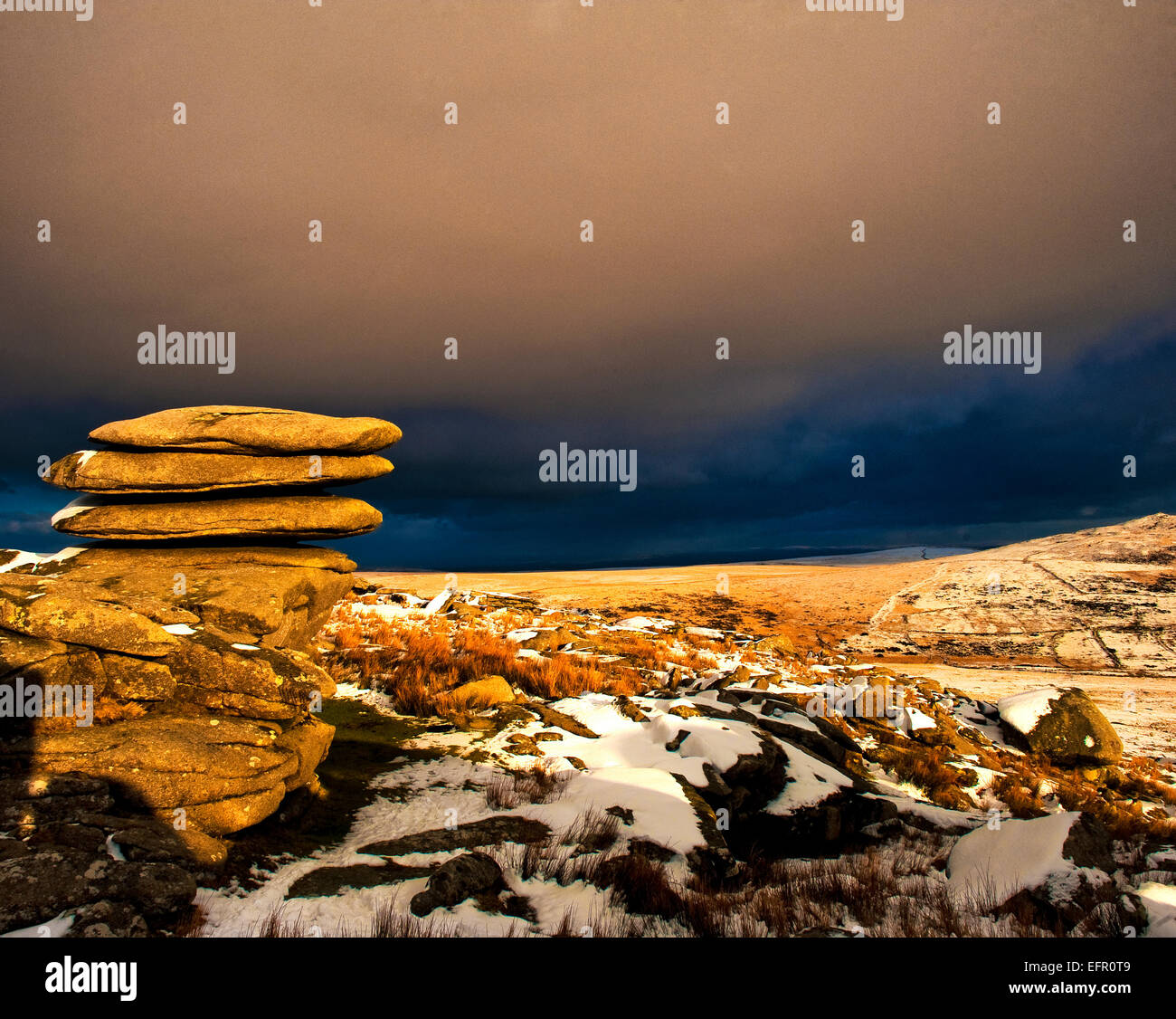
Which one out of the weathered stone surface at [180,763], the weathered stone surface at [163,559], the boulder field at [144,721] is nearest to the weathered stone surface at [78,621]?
the boulder field at [144,721]

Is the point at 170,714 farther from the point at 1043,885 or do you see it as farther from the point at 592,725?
the point at 1043,885

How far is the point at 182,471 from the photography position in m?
14.5

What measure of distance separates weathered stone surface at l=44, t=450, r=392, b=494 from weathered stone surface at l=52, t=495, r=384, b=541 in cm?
55

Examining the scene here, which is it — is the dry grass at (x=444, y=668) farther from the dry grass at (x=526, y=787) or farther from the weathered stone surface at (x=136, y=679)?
the weathered stone surface at (x=136, y=679)

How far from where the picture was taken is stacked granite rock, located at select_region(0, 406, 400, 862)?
5.52 m

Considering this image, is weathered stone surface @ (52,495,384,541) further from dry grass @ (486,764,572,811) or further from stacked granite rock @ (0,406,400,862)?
dry grass @ (486,764,572,811)

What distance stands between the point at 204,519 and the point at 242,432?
2.46 meters

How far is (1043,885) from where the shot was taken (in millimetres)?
5578

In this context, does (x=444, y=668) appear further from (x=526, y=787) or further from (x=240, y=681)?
(x=240, y=681)

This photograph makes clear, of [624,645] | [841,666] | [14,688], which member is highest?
[14,688]

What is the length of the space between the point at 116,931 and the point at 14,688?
10.1 feet

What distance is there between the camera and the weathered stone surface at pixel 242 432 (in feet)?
47.7

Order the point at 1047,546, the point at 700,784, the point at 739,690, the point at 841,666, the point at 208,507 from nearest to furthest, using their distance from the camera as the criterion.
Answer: the point at 700,784 → the point at 739,690 → the point at 208,507 → the point at 841,666 → the point at 1047,546
